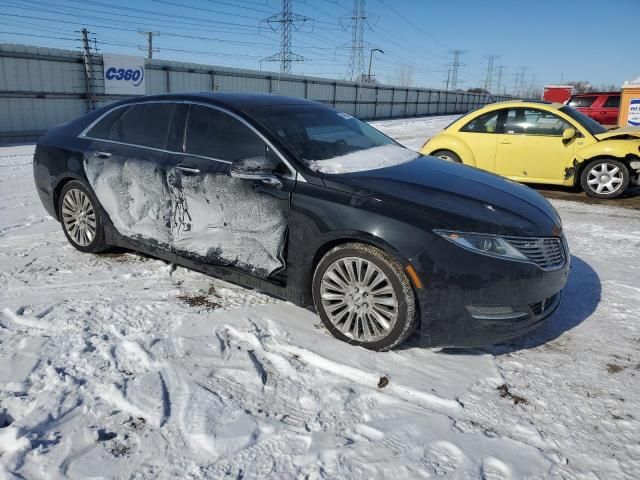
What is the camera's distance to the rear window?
4.26 meters

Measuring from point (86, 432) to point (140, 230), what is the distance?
221cm

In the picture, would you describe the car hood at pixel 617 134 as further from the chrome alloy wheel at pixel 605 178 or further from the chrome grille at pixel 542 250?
the chrome grille at pixel 542 250

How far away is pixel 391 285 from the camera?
307cm

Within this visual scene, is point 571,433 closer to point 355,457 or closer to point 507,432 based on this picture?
point 507,432

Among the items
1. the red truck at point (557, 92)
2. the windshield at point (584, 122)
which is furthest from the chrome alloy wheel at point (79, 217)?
the red truck at point (557, 92)

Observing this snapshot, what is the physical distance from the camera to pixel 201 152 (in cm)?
393

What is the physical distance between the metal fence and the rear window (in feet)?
38.5

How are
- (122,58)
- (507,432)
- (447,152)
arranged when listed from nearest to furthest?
(507,432), (447,152), (122,58)

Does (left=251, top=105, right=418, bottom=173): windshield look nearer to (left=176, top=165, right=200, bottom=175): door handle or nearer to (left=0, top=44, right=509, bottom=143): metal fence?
(left=176, top=165, right=200, bottom=175): door handle

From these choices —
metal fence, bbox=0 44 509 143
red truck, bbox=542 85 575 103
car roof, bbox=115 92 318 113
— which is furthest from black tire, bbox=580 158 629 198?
red truck, bbox=542 85 575 103

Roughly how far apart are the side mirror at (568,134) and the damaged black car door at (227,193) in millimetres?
6170

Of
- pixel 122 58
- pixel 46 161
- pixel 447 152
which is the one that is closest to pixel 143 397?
pixel 46 161

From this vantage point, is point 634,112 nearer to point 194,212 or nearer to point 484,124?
point 484,124

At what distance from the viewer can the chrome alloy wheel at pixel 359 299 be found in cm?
312
